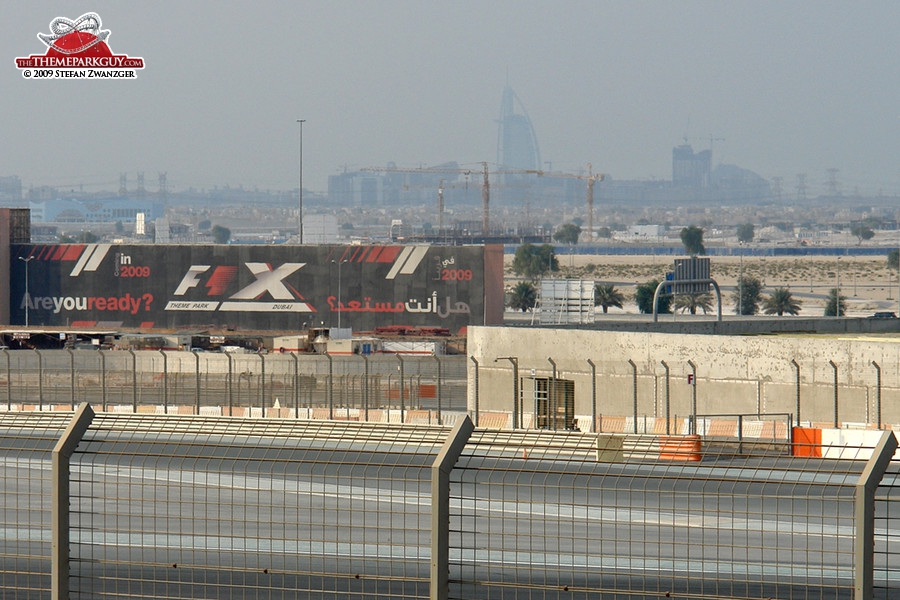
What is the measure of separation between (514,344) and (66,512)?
3423 cm

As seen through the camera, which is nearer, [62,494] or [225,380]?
[62,494]

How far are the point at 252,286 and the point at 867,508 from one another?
3278 inches

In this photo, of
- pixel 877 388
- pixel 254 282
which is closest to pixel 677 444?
pixel 877 388

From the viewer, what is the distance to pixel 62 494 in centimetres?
817

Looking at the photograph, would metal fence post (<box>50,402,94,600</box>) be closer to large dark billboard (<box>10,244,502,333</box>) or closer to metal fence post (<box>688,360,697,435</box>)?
metal fence post (<box>688,360,697,435</box>)

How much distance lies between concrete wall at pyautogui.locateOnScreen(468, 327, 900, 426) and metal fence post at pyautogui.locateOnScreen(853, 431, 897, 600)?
27.5 meters

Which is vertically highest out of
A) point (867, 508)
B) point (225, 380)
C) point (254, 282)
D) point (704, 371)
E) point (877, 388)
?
point (254, 282)

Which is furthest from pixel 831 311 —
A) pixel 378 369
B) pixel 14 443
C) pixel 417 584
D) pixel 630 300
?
pixel 417 584

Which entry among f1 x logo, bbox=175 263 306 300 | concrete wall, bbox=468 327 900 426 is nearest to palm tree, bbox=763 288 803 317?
f1 x logo, bbox=175 263 306 300

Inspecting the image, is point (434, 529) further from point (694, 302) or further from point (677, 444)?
point (694, 302)

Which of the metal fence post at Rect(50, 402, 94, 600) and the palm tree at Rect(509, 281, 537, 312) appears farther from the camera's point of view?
the palm tree at Rect(509, 281, 537, 312)

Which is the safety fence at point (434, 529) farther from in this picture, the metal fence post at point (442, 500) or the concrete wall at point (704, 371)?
the concrete wall at point (704, 371)

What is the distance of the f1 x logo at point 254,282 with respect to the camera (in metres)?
87.6

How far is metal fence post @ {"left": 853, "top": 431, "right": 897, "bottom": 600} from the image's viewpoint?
263 inches
